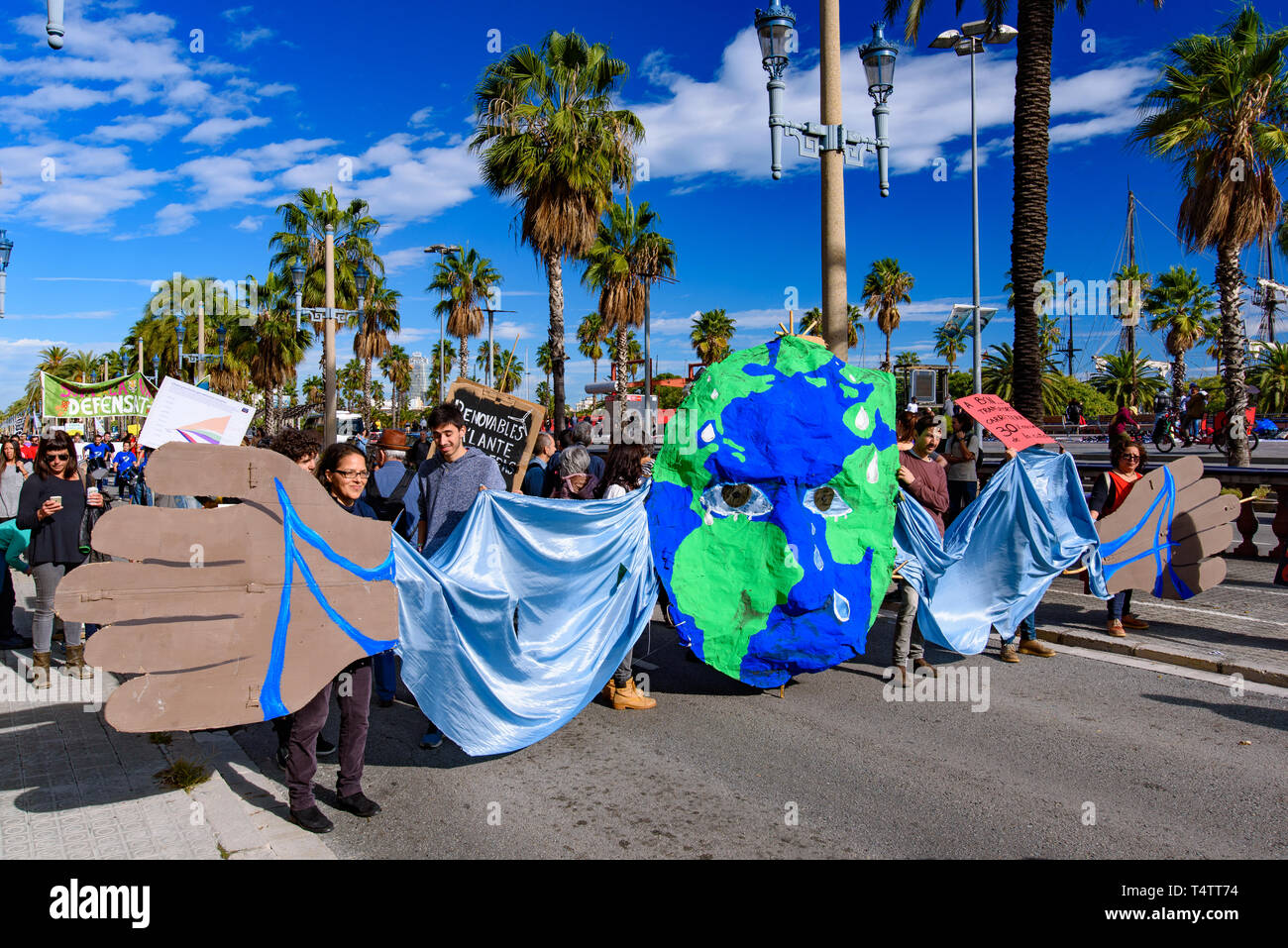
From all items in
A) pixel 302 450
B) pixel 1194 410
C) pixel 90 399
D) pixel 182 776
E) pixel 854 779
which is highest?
pixel 1194 410

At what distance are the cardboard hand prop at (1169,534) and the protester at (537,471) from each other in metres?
4.86

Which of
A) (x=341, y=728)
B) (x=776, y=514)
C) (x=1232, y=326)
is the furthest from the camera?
(x=1232, y=326)

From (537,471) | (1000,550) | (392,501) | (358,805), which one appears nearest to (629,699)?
(358,805)

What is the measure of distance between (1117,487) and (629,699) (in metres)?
4.56

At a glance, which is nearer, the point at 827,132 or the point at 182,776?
the point at 182,776

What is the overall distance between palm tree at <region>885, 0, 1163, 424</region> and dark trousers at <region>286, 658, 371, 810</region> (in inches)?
399

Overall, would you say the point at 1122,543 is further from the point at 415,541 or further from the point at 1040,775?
the point at 415,541

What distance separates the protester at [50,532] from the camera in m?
6.34

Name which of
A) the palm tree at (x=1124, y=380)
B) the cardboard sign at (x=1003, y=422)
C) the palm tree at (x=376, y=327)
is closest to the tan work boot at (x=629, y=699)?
the cardboard sign at (x=1003, y=422)

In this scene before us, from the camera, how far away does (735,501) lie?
505cm

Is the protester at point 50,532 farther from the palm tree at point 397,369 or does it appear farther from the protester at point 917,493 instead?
the palm tree at point 397,369

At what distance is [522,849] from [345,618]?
1.30m

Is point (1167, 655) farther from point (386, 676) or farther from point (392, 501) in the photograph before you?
point (392, 501)

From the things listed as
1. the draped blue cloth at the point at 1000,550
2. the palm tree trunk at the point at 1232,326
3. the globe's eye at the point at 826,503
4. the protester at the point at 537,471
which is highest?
the palm tree trunk at the point at 1232,326
